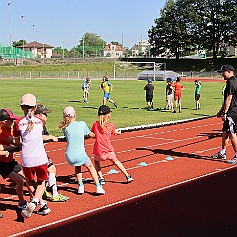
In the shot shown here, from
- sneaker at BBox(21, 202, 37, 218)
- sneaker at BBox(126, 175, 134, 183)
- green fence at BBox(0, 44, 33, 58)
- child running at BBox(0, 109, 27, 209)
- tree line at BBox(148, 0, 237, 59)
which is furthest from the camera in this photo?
green fence at BBox(0, 44, 33, 58)

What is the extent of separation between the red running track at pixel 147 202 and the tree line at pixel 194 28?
8444cm

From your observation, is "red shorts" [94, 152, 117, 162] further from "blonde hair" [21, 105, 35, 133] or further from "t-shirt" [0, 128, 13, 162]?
"blonde hair" [21, 105, 35, 133]

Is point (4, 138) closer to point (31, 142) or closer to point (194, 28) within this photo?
point (31, 142)

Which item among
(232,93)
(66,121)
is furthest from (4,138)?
(232,93)

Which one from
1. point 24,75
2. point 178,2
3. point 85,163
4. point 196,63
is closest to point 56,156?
point 85,163

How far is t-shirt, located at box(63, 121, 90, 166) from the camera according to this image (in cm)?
788

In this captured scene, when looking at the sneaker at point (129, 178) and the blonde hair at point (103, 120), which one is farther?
the sneaker at point (129, 178)

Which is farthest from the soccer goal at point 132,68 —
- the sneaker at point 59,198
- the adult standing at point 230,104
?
the sneaker at point 59,198

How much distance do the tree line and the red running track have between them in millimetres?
84435

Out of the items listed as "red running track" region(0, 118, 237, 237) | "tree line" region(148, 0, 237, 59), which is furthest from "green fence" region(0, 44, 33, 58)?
"red running track" region(0, 118, 237, 237)

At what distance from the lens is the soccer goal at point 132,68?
81.6 meters

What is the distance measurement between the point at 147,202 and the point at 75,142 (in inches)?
58.8

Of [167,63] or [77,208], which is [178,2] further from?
[77,208]

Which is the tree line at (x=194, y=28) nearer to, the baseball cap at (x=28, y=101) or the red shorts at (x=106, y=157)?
the red shorts at (x=106, y=157)
